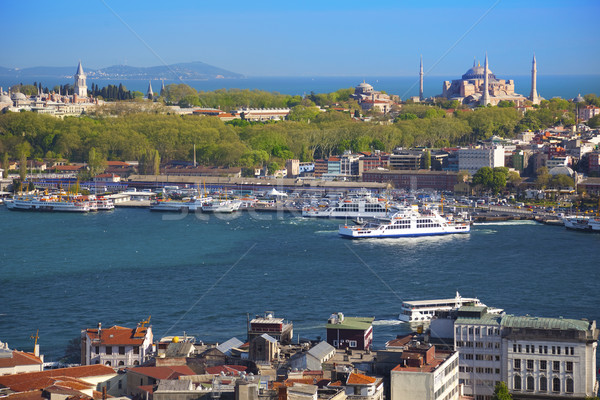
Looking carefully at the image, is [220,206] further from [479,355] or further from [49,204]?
[479,355]

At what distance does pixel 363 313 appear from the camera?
14.2 metres

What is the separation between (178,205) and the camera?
28.4 meters

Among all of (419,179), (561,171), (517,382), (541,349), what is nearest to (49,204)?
(419,179)

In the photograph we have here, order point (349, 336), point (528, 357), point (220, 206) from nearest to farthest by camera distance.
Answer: point (528, 357), point (349, 336), point (220, 206)

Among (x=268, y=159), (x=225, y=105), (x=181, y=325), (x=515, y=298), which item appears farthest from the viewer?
(x=225, y=105)

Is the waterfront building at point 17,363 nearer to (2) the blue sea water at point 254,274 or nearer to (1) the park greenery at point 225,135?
(2) the blue sea water at point 254,274

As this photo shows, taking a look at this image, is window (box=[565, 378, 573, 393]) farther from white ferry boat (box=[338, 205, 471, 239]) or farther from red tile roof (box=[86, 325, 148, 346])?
white ferry boat (box=[338, 205, 471, 239])

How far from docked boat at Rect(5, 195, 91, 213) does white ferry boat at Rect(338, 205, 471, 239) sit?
807 centimetres

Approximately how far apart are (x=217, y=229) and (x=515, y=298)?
32.3 feet

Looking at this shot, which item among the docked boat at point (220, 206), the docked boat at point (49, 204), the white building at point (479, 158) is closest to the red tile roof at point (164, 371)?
the docked boat at point (220, 206)

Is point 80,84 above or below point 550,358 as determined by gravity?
above

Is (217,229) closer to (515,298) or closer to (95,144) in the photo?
(515,298)

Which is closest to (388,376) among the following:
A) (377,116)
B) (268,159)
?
(268,159)

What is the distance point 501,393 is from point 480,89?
182 feet
